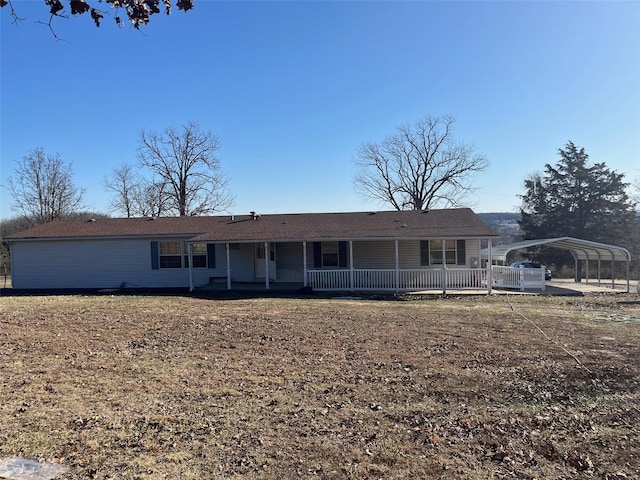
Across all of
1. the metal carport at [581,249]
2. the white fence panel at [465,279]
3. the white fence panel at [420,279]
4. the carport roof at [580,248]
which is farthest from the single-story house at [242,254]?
the carport roof at [580,248]

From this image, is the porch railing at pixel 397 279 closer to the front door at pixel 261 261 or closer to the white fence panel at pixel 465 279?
the white fence panel at pixel 465 279

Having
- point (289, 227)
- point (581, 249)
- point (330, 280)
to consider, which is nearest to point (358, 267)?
point (330, 280)

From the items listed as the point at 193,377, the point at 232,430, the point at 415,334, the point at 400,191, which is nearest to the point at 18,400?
→ the point at 193,377

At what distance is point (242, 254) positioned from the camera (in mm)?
20578

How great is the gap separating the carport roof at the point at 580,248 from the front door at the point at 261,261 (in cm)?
1064

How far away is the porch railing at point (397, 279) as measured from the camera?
1778 cm

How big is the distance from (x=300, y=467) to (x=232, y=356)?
4055 mm

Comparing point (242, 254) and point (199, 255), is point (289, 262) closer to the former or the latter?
point (242, 254)

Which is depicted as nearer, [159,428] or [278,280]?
[159,428]

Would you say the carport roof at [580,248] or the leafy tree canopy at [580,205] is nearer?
the carport roof at [580,248]

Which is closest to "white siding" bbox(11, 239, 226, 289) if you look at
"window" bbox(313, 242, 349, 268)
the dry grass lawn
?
"window" bbox(313, 242, 349, 268)

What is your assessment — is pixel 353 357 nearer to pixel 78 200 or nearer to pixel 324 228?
pixel 324 228

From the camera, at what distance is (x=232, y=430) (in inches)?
179

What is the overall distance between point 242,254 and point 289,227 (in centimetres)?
257
